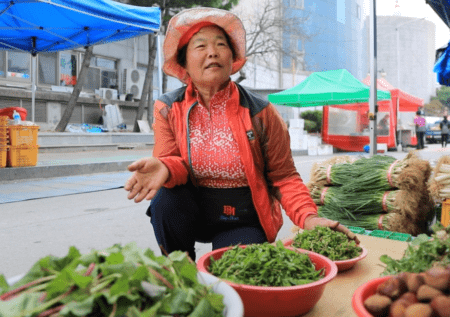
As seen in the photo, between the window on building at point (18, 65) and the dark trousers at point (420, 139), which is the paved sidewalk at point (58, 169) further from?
the dark trousers at point (420, 139)

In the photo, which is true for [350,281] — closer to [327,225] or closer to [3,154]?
[327,225]

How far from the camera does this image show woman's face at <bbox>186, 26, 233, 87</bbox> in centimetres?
183

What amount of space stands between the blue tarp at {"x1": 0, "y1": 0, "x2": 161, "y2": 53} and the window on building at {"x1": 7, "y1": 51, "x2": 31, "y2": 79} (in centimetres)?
478

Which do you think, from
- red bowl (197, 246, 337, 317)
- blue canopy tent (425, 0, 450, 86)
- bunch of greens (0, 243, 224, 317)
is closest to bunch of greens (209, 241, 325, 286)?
red bowl (197, 246, 337, 317)

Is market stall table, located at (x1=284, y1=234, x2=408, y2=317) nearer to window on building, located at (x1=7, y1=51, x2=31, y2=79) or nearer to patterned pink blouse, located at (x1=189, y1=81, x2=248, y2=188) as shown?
patterned pink blouse, located at (x1=189, y1=81, x2=248, y2=188)

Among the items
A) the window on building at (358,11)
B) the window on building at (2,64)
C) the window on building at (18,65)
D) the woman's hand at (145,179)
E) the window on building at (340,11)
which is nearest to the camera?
the woman's hand at (145,179)

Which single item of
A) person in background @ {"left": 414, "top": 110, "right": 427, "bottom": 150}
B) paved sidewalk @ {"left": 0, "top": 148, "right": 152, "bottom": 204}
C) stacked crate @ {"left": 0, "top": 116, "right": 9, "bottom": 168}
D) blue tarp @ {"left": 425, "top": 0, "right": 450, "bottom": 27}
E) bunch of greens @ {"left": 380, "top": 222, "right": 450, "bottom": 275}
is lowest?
paved sidewalk @ {"left": 0, "top": 148, "right": 152, "bottom": 204}

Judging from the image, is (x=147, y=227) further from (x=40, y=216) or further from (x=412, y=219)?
(x=412, y=219)

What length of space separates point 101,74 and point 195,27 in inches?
643

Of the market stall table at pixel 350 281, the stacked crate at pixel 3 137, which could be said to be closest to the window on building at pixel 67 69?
the stacked crate at pixel 3 137

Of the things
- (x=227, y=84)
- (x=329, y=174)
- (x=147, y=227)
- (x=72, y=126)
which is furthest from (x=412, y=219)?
(x=72, y=126)

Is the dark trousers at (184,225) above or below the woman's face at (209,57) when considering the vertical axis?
below

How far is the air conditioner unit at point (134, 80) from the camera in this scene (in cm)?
1773

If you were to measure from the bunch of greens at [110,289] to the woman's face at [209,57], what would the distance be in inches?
44.6
